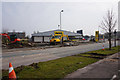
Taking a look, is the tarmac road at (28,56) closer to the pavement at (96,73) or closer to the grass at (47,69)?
the grass at (47,69)

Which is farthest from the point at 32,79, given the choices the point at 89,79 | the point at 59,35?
the point at 59,35

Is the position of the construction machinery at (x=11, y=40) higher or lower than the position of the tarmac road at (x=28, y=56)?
higher

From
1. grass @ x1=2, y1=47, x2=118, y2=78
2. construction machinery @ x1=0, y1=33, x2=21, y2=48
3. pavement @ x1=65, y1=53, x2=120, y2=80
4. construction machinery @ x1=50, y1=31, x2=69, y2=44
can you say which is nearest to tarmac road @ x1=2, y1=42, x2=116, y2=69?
grass @ x1=2, y1=47, x2=118, y2=78

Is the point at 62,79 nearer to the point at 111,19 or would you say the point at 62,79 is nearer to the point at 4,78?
the point at 4,78

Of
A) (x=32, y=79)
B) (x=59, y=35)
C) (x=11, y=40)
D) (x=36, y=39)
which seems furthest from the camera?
(x=36, y=39)

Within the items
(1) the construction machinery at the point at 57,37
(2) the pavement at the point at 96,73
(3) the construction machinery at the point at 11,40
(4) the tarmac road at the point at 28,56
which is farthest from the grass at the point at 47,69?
(1) the construction machinery at the point at 57,37

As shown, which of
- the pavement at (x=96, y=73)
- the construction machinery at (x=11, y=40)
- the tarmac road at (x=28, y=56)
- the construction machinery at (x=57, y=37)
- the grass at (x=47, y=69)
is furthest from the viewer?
the construction machinery at (x=57, y=37)

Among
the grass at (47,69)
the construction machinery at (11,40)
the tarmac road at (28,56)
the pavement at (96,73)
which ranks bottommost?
the tarmac road at (28,56)

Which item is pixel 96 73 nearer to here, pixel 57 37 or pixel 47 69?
pixel 47 69

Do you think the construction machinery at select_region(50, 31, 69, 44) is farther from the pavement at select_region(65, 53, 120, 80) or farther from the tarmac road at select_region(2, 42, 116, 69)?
the pavement at select_region(65, 53, 120, 80)

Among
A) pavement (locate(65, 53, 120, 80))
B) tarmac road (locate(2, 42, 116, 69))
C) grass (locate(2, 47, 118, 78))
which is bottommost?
tarmac road (locate(2, 42, 116, 69))

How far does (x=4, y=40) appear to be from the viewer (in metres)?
29.5

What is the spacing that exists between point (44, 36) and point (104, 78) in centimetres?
4820

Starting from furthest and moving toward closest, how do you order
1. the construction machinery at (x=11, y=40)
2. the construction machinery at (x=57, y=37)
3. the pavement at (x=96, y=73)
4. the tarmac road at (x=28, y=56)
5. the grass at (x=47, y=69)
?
1. the construction machinery at (x=57, y=37)
2. the construction machinery at (x=11, y=40)
3. the tarmac road at (x=28, y=56)
4. the grass at (x=47, y=69)
5. the pavement at (x=96, y=73)
